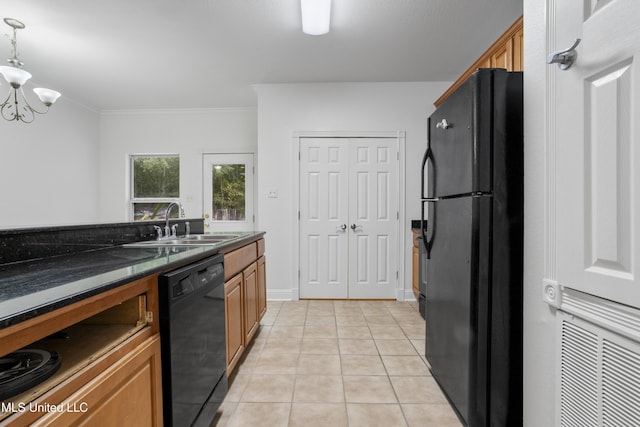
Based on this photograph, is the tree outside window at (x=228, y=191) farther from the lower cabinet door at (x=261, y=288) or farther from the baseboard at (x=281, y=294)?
the lower cabinet door at (x=261, y=288)

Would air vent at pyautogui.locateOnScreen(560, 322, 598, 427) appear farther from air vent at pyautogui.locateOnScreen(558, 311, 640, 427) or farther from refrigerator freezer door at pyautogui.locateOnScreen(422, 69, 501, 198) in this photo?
refrigerator freezer door at pyautogui.locateOnScreen(422, 69, 501, 198)

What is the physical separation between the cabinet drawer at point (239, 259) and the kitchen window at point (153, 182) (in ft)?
9.94

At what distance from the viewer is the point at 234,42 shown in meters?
2.82

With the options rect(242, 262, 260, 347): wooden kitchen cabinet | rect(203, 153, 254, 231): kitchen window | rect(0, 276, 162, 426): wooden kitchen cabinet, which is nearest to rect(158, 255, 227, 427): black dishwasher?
rect(0, 276, 162, 426): wooden kitchen cabinet

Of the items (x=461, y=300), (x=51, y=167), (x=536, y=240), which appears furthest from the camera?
(x=51, y=167)

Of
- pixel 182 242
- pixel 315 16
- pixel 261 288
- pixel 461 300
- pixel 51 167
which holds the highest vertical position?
pixel 315 16

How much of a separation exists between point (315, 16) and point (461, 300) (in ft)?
7.46

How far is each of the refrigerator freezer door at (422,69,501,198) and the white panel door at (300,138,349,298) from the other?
6.68ft

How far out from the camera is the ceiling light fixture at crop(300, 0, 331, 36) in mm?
2217

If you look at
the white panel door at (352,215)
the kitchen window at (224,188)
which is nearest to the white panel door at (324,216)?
the white panel door at (352,215)

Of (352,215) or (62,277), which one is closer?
(62,277)

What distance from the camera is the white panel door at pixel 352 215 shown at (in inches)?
147

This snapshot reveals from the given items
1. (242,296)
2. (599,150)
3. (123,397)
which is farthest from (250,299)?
(599,150)

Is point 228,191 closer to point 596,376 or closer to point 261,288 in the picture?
point 261,288
